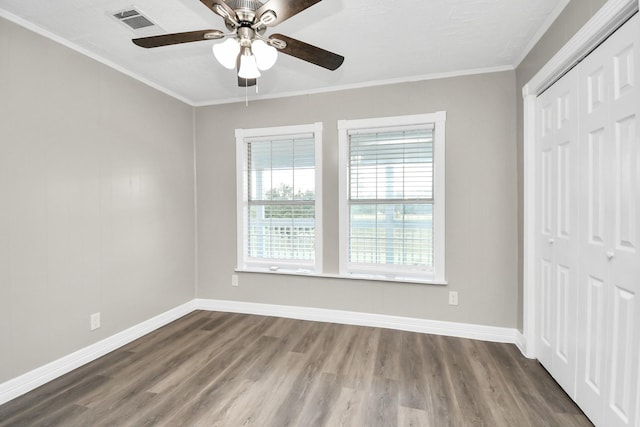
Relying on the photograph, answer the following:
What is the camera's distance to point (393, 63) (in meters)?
2.71

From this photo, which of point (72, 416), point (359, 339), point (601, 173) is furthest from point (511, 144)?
point (72, 416)

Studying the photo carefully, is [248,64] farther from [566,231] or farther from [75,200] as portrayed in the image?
[566,231]

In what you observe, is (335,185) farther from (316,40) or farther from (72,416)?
(72,416)

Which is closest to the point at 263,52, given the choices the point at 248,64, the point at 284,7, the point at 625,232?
the point at 248,64

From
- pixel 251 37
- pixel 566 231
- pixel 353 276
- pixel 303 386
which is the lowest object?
pixel 303 386

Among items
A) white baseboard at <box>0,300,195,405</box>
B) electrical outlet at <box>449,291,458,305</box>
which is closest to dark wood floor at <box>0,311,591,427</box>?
white baseboard at <box>0,300,195,405</box>

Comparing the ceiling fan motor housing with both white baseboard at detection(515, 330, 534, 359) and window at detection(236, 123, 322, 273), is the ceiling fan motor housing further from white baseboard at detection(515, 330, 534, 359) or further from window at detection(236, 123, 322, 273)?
white baseboard at detection(515, 330, 534, 359)

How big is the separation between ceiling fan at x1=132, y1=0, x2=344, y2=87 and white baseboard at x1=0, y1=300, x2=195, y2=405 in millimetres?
2418

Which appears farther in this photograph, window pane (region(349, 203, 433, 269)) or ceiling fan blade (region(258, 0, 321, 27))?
window pane (region(349, 203, 433, 269))

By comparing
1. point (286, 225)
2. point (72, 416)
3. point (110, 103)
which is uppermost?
point (110, 103)

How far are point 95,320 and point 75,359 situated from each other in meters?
0.31

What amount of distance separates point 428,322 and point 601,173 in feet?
6.47

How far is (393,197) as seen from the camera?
10.3 ft

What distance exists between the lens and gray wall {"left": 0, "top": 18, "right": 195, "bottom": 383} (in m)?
2.00
